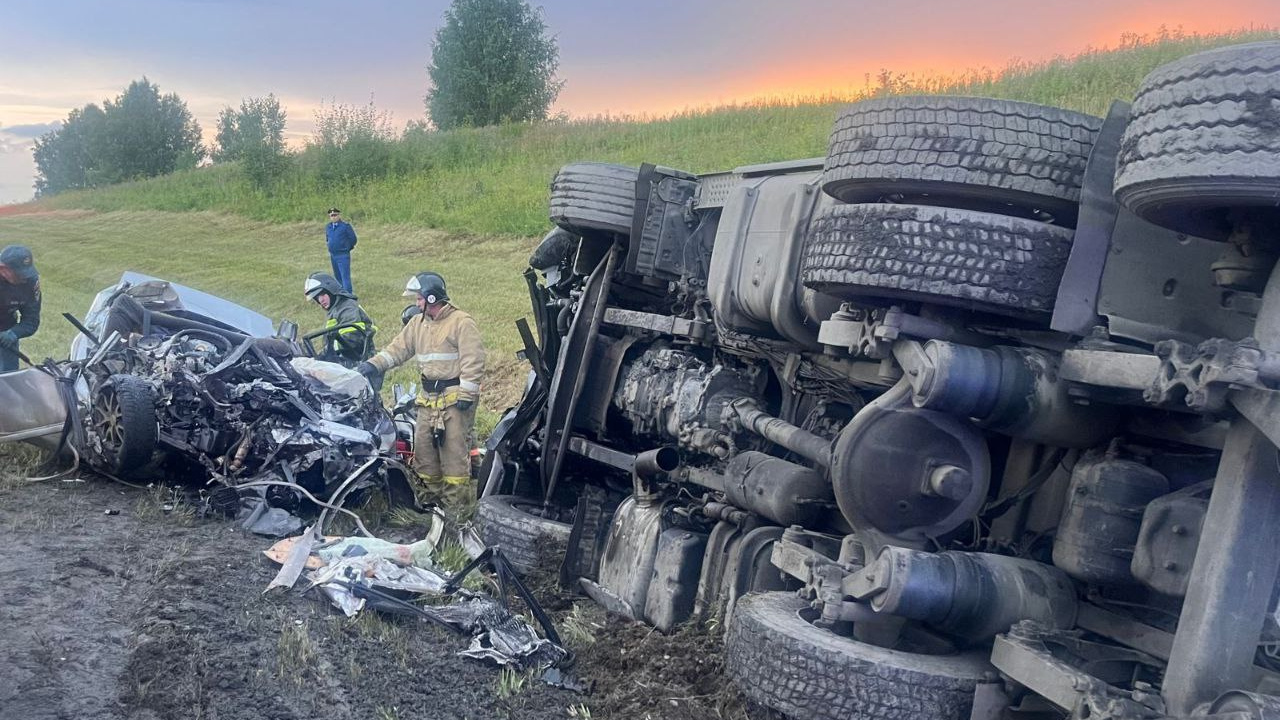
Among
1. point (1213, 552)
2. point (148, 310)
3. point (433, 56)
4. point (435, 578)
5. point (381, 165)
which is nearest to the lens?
point (1213, 552)

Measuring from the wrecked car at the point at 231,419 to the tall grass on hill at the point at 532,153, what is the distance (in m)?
8.09

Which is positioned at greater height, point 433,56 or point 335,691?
point 433,56

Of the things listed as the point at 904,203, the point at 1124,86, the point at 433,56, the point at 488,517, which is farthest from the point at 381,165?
the point at 904,203

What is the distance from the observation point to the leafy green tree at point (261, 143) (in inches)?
1309

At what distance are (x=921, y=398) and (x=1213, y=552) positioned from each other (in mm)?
852

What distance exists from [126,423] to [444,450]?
2.03 metres

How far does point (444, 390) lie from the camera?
786 centimetres

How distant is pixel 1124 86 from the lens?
13.1 metres

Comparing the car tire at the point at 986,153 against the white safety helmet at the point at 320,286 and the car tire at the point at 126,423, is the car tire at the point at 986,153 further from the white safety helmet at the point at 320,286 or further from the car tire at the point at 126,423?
the white safety helmet at the point at 320,286

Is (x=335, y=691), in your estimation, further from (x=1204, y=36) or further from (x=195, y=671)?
(x=1204, y=36)

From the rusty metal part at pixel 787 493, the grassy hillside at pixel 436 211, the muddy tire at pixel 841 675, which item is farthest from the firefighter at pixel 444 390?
the muddy tire at pixel 841 675

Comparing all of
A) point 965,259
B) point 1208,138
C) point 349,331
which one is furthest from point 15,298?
point 1208,138

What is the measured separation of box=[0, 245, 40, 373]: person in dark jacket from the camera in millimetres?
9898

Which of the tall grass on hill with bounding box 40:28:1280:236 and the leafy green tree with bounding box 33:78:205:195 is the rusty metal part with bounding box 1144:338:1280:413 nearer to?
the tall grass on hill with bounding box 40:28:1280:236
